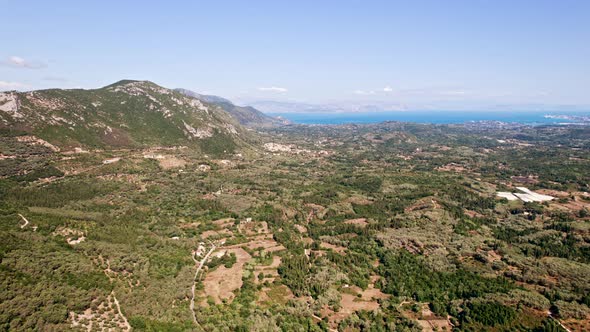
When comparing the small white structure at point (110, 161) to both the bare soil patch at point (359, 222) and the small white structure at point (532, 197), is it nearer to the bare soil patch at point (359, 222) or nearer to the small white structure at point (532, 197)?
the bare soil patch at point (359, 222)

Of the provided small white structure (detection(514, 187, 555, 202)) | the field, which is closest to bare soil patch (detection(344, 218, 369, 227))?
the field

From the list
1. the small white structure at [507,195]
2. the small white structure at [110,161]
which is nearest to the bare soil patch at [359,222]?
the small white structure at [507,195]

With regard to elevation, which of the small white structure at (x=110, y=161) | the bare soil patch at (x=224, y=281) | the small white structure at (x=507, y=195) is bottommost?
the bare soil patch at (x=224, y=281)

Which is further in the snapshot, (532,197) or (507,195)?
(507,195)

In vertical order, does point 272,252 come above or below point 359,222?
below

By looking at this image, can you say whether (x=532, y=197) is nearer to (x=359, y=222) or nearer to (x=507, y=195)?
(x=507, y=195)

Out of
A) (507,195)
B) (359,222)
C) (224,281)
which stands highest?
(507,195)

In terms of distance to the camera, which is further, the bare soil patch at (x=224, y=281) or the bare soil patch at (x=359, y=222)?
the bare soil patch at (x=359, y=222)

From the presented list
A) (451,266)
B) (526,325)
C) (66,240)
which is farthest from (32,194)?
(526,325)

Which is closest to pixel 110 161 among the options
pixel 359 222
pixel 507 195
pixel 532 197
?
pixel 359 222

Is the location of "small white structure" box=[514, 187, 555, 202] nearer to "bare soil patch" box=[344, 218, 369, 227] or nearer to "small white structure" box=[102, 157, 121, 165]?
"bare soil patch" box=[344, 218, 369, 227]

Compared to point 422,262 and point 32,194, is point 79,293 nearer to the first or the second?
point 32,194

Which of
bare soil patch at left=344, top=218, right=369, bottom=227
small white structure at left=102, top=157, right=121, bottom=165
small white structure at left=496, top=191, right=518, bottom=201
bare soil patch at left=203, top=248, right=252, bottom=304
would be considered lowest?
bare soil patch at left=203, top=248, right=252, bottom=304
